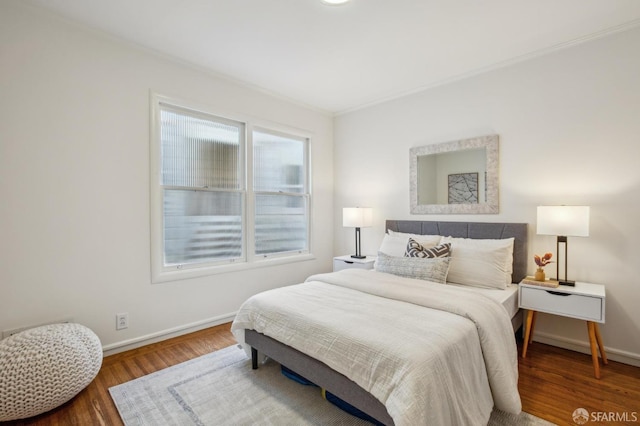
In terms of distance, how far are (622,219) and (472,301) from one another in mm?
1549

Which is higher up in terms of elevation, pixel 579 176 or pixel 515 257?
pixel 579 176

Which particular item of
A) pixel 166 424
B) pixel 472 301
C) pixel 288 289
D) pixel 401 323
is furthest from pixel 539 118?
pixel 166 424

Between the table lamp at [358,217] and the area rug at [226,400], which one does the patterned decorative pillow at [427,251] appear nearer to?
the table lamp at [358,217]

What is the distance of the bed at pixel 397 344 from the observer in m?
1.40

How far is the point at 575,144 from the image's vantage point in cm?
265

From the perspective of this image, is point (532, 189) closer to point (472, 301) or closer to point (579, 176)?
point (579, 176)

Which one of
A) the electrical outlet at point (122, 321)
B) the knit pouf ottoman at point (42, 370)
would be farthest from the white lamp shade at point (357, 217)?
the knit pouf ottoman at point (42, 370)

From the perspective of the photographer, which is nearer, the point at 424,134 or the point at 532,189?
the point at 532,189

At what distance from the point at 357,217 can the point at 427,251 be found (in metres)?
1.18

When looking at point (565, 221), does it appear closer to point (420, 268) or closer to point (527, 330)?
point (527, 330)

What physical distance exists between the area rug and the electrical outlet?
1.98 ft

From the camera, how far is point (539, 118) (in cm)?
282

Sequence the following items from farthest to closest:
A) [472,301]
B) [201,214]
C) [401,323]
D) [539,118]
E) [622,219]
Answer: [201,214] → [539,118] → [622,219] → [472,301] → [401,323]

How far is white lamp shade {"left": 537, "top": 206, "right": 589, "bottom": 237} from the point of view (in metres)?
2.36
